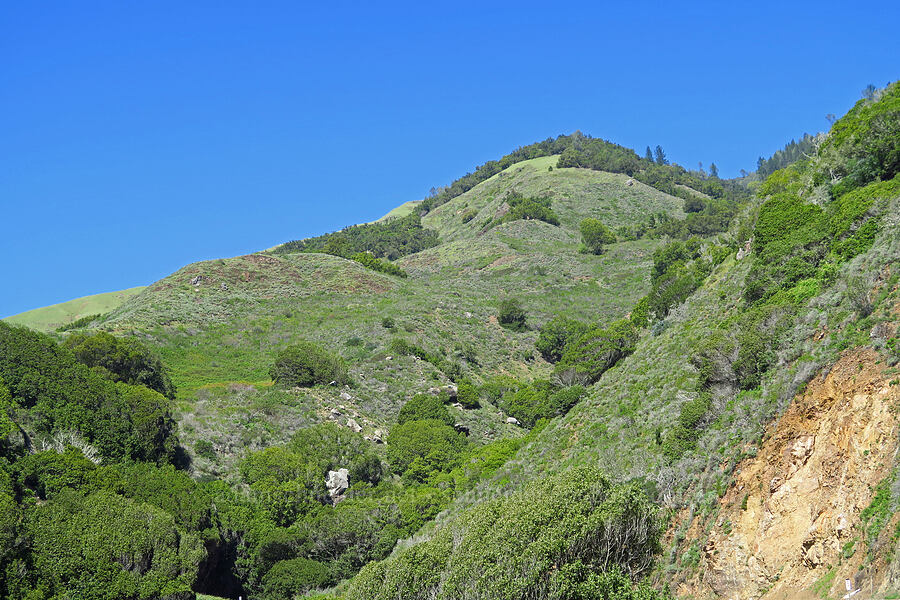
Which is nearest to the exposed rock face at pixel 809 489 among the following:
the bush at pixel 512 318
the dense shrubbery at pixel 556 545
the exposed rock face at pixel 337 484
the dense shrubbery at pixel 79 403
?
the dense shrubbery at pixel 556 545

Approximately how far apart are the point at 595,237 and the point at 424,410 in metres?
54.3

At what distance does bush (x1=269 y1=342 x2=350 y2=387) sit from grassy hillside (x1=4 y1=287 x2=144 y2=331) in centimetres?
5603

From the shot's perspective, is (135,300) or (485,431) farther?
(135,300)

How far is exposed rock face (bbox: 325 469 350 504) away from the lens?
41719 millimetres

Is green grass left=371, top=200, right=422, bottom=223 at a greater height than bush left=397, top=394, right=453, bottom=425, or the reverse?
green grass left=371, top=200, right=422, bottom=223

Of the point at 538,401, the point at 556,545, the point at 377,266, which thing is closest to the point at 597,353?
the point at 538,401

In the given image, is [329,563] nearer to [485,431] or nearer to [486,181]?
[485,431]

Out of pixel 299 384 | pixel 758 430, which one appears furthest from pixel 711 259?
pixel 299 384

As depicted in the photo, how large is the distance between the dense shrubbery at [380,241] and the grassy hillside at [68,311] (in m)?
27.4

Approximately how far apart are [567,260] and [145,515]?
68761 mm

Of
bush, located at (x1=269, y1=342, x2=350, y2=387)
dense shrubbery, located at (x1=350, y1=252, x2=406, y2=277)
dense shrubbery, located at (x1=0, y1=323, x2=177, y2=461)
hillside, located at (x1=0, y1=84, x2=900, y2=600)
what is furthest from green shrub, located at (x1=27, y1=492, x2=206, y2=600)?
dense shrubbery, located at (x1=350, y1=252, x2=406, y2=277)

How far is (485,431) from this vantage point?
49156mm

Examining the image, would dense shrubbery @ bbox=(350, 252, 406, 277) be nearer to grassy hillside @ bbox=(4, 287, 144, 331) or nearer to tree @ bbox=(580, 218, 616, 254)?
tree @ bbox=(580, 218, 616, 254)

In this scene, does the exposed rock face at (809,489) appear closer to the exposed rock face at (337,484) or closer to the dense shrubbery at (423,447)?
the dense shrubbery at (423,447)
